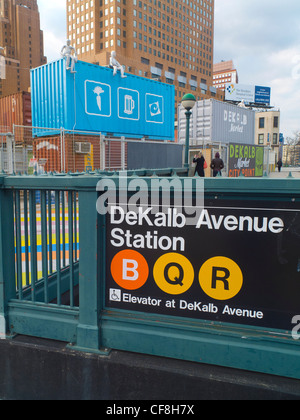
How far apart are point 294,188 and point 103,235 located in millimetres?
1326

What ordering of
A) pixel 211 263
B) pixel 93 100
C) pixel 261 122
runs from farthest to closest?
Result: 1. pixel 261 122
2. pixel 93 100
3. pixel 211 263

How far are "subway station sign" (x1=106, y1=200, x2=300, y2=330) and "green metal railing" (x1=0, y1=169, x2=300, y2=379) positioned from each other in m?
0.06

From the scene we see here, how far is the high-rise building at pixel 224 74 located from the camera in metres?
163

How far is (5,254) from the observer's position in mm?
2670

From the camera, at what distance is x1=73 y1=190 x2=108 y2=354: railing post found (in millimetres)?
2404

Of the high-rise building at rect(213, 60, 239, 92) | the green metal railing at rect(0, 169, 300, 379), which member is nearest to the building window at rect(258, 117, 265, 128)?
the high-rise building at rect(213, 60, 239, 92)

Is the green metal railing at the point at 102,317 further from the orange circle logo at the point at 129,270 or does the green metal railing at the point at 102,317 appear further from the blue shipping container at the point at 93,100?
the blue shipping container at the point at 93,100

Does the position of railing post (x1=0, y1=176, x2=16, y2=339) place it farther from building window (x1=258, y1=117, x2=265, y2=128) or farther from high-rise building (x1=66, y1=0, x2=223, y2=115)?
building window (x1=258, y1=117, x2=265, y2=128)

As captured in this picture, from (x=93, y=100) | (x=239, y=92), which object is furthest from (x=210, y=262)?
(x=239, y=92)

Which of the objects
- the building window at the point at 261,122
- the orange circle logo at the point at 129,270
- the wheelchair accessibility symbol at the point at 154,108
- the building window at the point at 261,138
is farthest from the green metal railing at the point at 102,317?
the building window at the point at 261,122

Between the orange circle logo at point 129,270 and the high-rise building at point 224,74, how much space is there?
174 m

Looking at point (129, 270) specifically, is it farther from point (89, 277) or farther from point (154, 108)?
point (154, 108)

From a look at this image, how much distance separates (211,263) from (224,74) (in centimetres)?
17970
